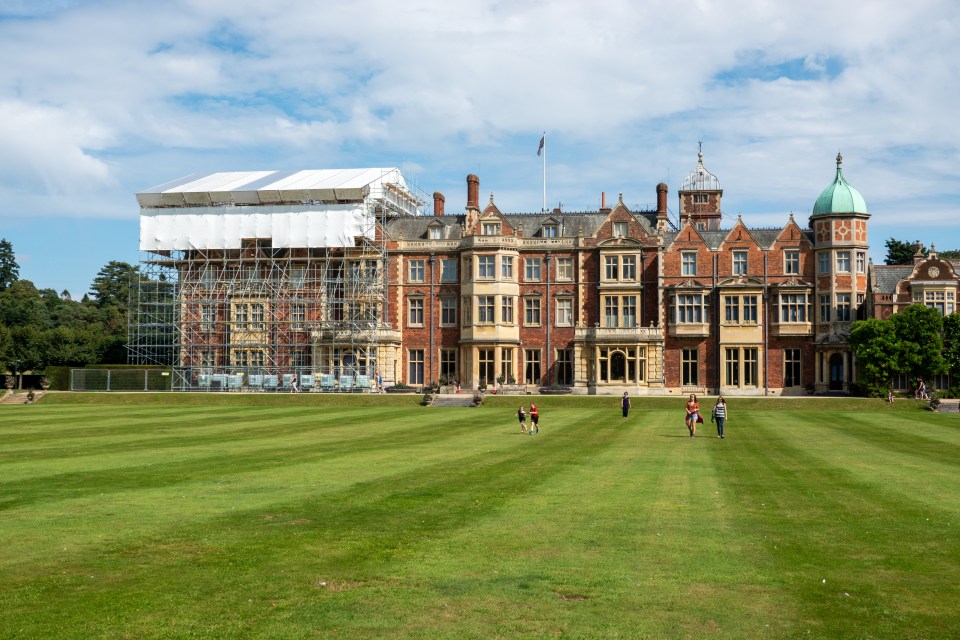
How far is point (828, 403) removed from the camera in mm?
52938

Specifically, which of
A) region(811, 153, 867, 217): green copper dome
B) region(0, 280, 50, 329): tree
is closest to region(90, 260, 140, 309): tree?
region(0, 280, 50, 329): tree

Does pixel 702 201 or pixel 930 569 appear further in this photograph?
pixel 702 201

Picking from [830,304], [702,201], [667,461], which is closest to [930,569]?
[667,461]

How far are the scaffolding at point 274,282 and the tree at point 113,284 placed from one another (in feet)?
187

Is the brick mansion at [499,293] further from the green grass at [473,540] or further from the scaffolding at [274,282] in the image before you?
the green grass at [473,540]

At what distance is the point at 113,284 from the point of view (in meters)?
126

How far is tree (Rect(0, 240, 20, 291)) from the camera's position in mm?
125938

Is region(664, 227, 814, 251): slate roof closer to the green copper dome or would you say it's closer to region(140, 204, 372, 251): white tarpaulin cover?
the green copper dome

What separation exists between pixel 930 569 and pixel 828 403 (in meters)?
42.8

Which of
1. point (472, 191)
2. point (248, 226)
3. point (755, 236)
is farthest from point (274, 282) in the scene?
point (755, 236)

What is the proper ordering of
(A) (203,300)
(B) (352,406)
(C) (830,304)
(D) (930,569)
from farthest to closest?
(A) (203,300) → (C) (830,304) → (B) (352,406) → (D) (930,569)

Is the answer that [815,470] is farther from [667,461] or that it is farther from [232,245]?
[232,245]

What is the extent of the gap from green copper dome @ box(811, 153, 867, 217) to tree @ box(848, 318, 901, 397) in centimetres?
877

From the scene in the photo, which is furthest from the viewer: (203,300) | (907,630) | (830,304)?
(203,300)
